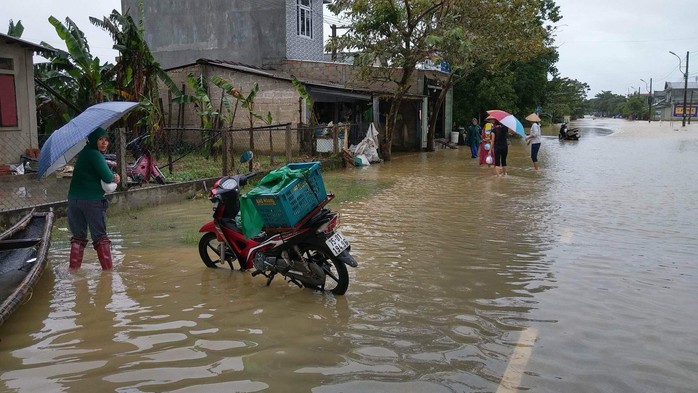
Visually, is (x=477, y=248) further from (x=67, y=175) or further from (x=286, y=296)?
(x=67, y=175)

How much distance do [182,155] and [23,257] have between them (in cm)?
874

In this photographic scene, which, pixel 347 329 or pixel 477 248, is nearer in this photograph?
pixel 347 329

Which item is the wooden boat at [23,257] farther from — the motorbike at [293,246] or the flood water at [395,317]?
the motorbike at [293,246]

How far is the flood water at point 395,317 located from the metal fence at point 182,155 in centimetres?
253

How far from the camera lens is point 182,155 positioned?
48.9 ft

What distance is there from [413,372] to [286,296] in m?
2.03

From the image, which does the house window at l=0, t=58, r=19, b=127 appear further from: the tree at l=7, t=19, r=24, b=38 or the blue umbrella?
the blue umbrella

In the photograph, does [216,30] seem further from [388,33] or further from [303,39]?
[388,33]

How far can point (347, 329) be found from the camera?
4.70 meters

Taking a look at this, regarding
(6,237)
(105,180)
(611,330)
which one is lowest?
(611,330)

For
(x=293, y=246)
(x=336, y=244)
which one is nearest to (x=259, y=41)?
(x=293, y=246)

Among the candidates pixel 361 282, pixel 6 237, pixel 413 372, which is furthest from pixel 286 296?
pixel 6 237

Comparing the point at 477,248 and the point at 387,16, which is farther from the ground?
the point at 387,16

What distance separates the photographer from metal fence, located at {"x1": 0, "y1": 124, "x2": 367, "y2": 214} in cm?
1088
